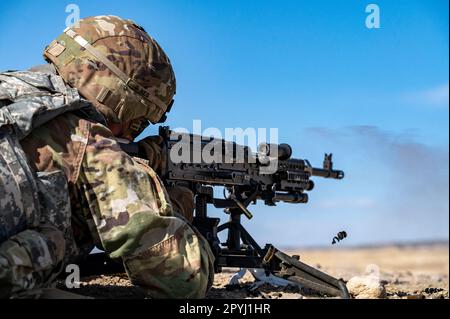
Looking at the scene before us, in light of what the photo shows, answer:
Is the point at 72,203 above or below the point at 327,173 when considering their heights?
below

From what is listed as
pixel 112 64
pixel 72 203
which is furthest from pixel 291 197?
pixel 72 203

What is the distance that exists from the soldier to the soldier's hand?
1535mm

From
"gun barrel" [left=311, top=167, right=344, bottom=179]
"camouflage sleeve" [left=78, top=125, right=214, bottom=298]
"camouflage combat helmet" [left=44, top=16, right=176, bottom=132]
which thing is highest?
"camouflage combat helmet" [left=44, top=16, right=176, bottom=132]

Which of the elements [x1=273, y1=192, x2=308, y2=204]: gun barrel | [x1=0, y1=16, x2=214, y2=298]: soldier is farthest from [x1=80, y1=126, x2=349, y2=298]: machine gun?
[x1=0, y1=16, x2=214, y2=298]: soldier

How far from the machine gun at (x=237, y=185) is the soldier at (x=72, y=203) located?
1.22 meters

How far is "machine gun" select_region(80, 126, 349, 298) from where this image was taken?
6.04 metres

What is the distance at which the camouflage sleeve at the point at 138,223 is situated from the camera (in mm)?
3525

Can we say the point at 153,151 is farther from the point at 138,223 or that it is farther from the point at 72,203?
the point at 138,223

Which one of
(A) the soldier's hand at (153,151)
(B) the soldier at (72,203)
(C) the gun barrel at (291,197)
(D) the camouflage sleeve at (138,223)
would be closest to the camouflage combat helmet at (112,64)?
(B) the soldier at (72,203)

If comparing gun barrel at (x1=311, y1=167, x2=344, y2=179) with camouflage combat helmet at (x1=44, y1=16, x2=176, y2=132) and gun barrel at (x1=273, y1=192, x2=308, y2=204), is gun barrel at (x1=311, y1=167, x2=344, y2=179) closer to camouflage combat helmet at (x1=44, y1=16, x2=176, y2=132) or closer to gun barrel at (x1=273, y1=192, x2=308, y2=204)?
gun barrel at (x1=273, y1=192, x2=308, y2=204)

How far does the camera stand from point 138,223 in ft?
11.5

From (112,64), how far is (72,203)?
0.90 meters

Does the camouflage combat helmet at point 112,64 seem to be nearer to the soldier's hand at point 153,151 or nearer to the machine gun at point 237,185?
the machine gun at point 237,185
